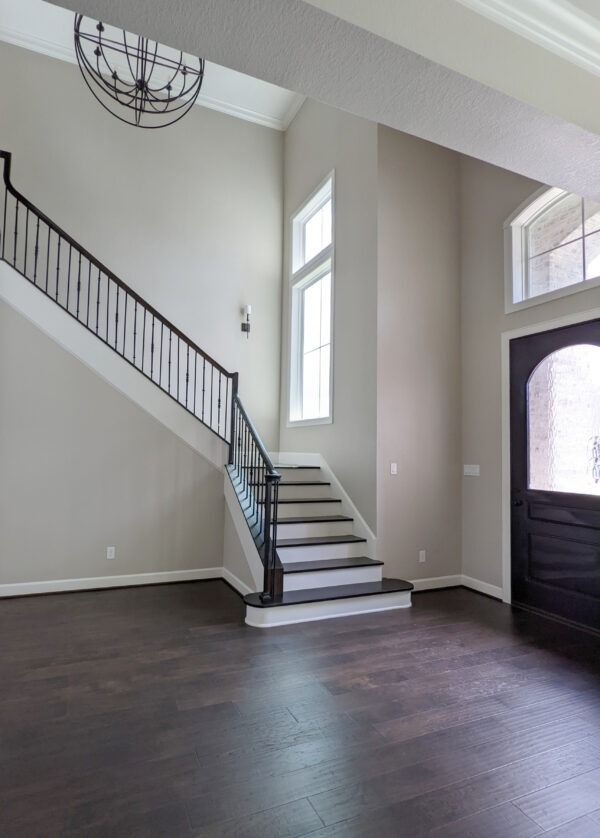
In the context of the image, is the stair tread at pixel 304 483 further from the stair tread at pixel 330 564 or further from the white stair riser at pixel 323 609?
the white stair riser at pixel 323 609

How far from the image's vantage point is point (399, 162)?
467 centimetres

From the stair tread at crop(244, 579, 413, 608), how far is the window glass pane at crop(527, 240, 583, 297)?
2.92 meters

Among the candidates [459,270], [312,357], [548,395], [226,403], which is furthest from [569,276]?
[226,403]

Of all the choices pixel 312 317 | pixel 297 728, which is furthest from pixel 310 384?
pixel 297 728

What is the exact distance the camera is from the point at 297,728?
2.25m

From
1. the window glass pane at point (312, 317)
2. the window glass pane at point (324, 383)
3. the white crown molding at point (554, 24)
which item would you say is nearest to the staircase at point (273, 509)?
the window glass pane at point (324, 383)

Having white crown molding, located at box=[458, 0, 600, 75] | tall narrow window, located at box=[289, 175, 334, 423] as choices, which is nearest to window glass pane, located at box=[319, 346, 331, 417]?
tall narrow window, located at box=[289, 175, 334, 423]

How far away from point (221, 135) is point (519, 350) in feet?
17.0

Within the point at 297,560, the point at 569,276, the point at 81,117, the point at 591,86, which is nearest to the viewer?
the point at 591,86

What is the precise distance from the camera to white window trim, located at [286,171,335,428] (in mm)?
5375

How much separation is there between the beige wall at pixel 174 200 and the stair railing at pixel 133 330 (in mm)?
345

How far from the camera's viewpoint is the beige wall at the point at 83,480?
4273mm

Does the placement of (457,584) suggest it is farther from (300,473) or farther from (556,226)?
(556,226)

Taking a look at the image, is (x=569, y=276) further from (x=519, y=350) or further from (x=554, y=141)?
(x=554, y=141)
